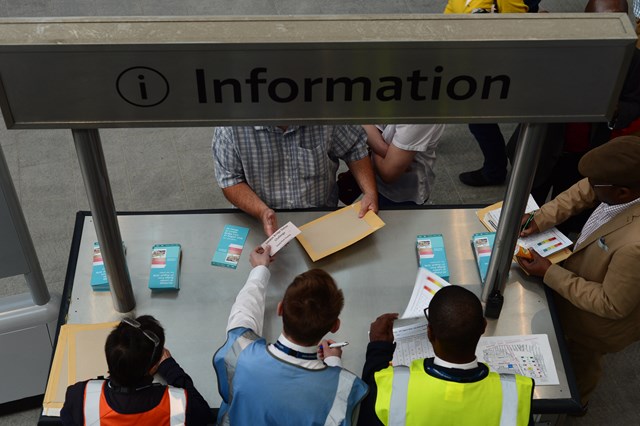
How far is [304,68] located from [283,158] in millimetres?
1236

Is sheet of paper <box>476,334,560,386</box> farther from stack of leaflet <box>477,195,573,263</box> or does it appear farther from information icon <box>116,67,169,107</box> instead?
information icon <box>116,67,169,107</box>

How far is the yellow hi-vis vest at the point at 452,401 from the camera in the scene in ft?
6.54

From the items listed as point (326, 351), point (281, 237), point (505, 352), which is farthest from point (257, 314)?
point (505, 352)

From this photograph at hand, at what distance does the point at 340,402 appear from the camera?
2.07m

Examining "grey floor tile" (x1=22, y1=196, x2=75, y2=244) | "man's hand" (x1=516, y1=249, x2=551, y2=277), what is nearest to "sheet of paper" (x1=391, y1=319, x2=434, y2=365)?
"man's hand" (x1=516, y1=249, x2=551, y2=277)

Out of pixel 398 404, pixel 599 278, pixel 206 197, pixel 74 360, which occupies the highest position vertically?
pixel 398 404

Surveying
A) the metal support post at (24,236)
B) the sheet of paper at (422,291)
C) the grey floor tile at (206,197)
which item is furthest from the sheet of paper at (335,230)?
the grey floor tile at (206,197)

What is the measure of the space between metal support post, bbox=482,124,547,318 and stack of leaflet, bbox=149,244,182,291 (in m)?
1.16

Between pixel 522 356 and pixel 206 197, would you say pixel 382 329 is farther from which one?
pixel 206 197

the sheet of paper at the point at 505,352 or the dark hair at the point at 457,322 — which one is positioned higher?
the dark hair at the point at 457,322

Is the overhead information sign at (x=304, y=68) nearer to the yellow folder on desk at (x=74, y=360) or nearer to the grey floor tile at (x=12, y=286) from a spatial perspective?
the yellow folder on desk at (x=74, y=360)

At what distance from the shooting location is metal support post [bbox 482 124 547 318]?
81.0 inches

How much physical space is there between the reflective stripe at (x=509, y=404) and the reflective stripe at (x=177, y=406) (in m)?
0.93

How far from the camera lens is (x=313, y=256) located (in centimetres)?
279
